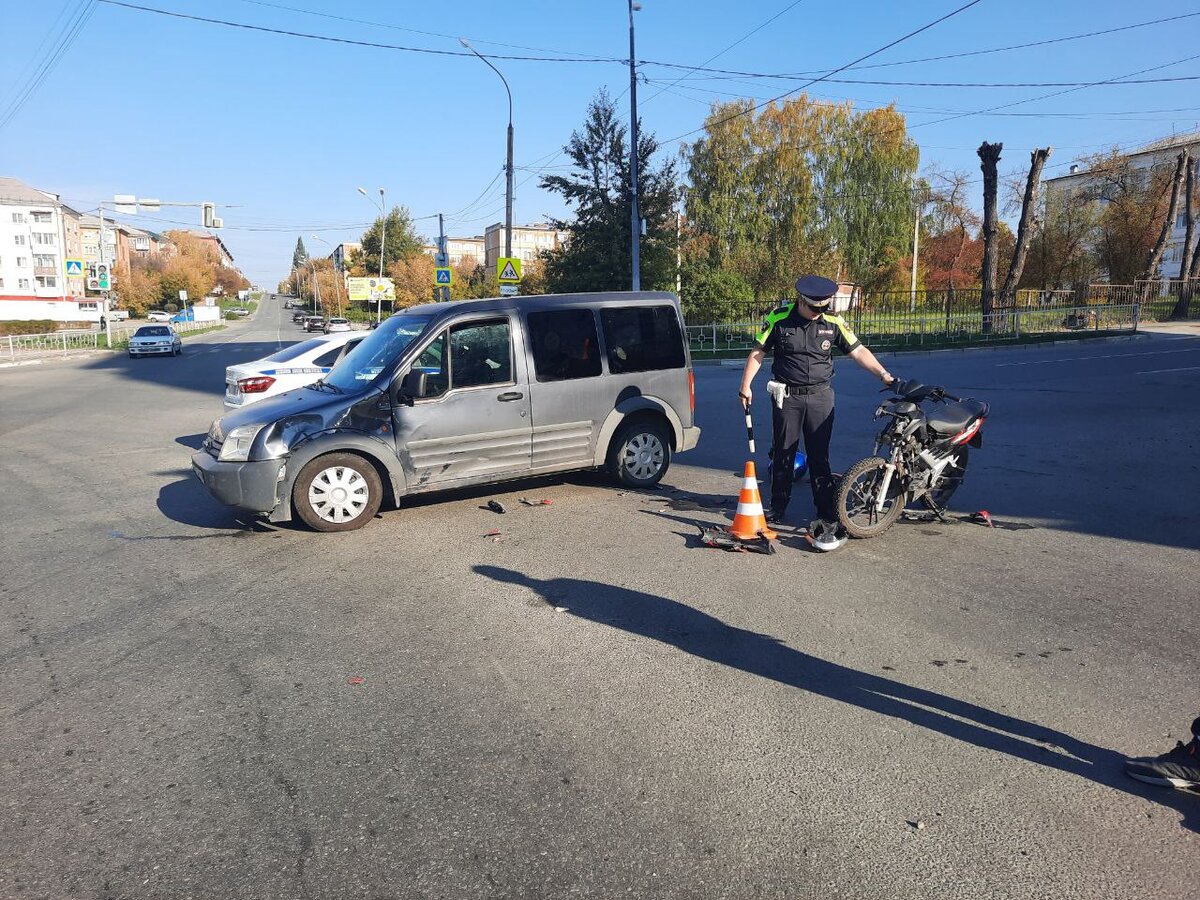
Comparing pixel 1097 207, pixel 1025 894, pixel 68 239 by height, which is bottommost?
pixel 1025 894

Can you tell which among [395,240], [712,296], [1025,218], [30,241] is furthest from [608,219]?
[30,241]

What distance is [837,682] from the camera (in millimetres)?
4148

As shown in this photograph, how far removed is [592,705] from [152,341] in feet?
130

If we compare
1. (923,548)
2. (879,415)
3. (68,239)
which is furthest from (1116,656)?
(68,239)

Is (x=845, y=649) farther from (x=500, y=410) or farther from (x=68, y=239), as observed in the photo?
(x=68, y=239)

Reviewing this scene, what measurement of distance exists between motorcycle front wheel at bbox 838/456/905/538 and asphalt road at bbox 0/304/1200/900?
257 millimetres

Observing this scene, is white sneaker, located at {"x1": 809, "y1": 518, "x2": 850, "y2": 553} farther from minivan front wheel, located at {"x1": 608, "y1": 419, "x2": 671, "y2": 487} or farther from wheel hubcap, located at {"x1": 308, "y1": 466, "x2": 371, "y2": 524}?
wheel hubcap, located at {"x1": 308, "y1": 466, "x2": 371, "y2": 524}

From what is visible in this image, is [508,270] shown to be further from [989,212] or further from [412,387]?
[989,212]

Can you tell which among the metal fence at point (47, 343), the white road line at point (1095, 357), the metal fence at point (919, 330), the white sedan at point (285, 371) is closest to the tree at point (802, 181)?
the metal fence at point (919, 330)

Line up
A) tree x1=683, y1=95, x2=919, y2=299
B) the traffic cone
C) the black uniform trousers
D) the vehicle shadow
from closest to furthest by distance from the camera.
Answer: the traffic cone, the black uniform trousers, the vehicle shadow, tree x1=683, y1=95, x2=919, y2=299

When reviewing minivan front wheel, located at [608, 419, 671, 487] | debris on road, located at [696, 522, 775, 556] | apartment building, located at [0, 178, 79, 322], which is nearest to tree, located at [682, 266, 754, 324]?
minivan front wheel, located at [608, 419, 671, 487]

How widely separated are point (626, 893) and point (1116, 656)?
3.19m

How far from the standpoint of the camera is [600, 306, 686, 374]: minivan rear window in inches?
322

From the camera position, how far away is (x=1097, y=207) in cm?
4628
